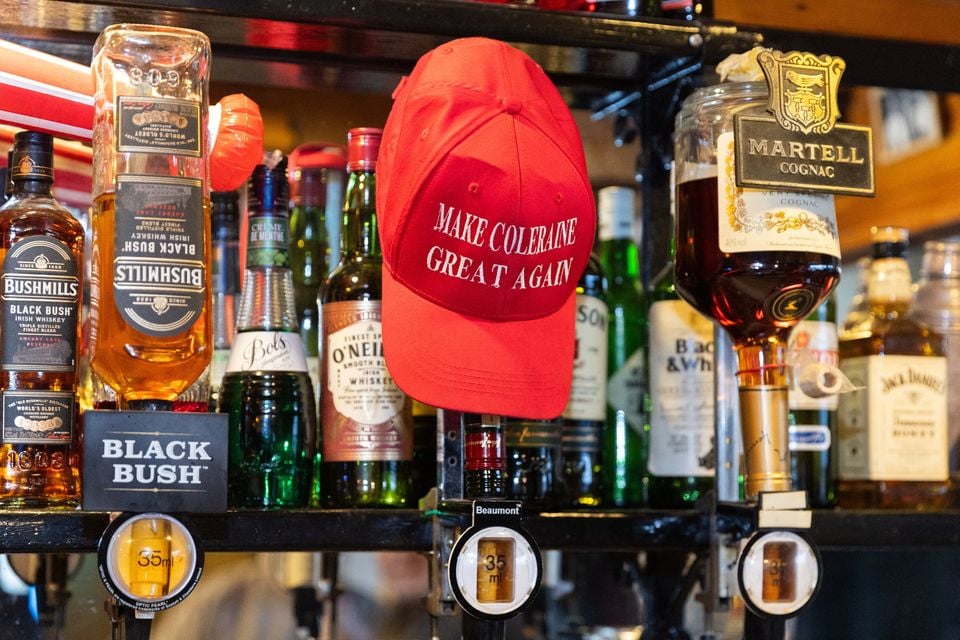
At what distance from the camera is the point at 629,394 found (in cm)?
152

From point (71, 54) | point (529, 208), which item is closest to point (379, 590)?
point (529, 208)

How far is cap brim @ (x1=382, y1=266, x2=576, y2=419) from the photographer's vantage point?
3.58ft

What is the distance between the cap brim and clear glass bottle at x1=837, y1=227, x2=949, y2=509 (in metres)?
0.52

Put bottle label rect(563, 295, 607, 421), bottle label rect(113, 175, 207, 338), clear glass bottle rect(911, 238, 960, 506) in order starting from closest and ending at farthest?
bottle label rect(113, 175, 207, 338)
bottle label rect(563, 295, 607, 421)
clear glass bottle rect(911, 238, 960, 506)

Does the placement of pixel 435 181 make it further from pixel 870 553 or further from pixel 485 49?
pixel 870 553

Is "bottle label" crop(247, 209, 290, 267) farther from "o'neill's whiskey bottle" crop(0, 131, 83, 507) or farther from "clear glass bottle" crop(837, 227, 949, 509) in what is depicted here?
"clear glass bottle" crop(837, 227, 949, 509)

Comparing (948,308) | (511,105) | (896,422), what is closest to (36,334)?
(511,105)

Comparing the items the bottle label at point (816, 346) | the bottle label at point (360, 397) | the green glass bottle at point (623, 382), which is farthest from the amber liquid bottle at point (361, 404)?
the bottle label at point (816, 346)

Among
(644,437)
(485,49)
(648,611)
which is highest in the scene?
(485,49)

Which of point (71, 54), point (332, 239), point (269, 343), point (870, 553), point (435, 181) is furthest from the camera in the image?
point (870, 553)

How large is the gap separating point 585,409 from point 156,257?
Result: 59cm

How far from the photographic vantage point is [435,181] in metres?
1.08

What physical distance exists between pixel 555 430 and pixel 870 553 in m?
0.76

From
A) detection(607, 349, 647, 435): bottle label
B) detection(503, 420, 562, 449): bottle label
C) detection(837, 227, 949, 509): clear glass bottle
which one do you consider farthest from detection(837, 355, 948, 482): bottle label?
detection(503, 420, 562, 449): bottle label
